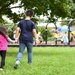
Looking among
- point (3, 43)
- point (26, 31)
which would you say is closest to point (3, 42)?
point (3, 43)

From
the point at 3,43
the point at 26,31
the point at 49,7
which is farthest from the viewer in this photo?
the point at 49,7

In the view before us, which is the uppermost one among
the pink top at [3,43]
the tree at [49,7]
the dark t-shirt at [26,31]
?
the tree at [49,7]

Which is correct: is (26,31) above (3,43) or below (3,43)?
above

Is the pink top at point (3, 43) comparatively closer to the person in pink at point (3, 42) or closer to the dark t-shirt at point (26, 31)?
the person in pink at point (3, 42)

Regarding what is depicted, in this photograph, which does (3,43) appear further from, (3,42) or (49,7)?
(49,7)

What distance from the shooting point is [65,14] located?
19.5 meters

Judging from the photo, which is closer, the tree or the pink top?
the pink top

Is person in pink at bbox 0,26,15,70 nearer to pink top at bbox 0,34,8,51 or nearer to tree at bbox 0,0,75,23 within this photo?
pink top at bbox 0,34,8,51

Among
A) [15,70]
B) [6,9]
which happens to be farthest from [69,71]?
[6,9]

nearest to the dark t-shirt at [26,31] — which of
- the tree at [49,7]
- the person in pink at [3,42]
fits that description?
the person in pink at [3,42]

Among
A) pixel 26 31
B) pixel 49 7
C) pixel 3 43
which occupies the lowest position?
pixel 3 43

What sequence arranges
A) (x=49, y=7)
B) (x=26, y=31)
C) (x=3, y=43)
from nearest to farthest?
(x=3, y=43), (x=26, y=31), (x=49, y=7)

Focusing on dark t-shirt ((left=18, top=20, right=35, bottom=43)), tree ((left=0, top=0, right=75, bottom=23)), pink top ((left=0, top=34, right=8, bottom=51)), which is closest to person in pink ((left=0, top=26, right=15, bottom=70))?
pink top ((left=0, top=34, right=8, bottom=51))

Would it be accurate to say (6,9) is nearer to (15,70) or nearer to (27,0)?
(27,0)
